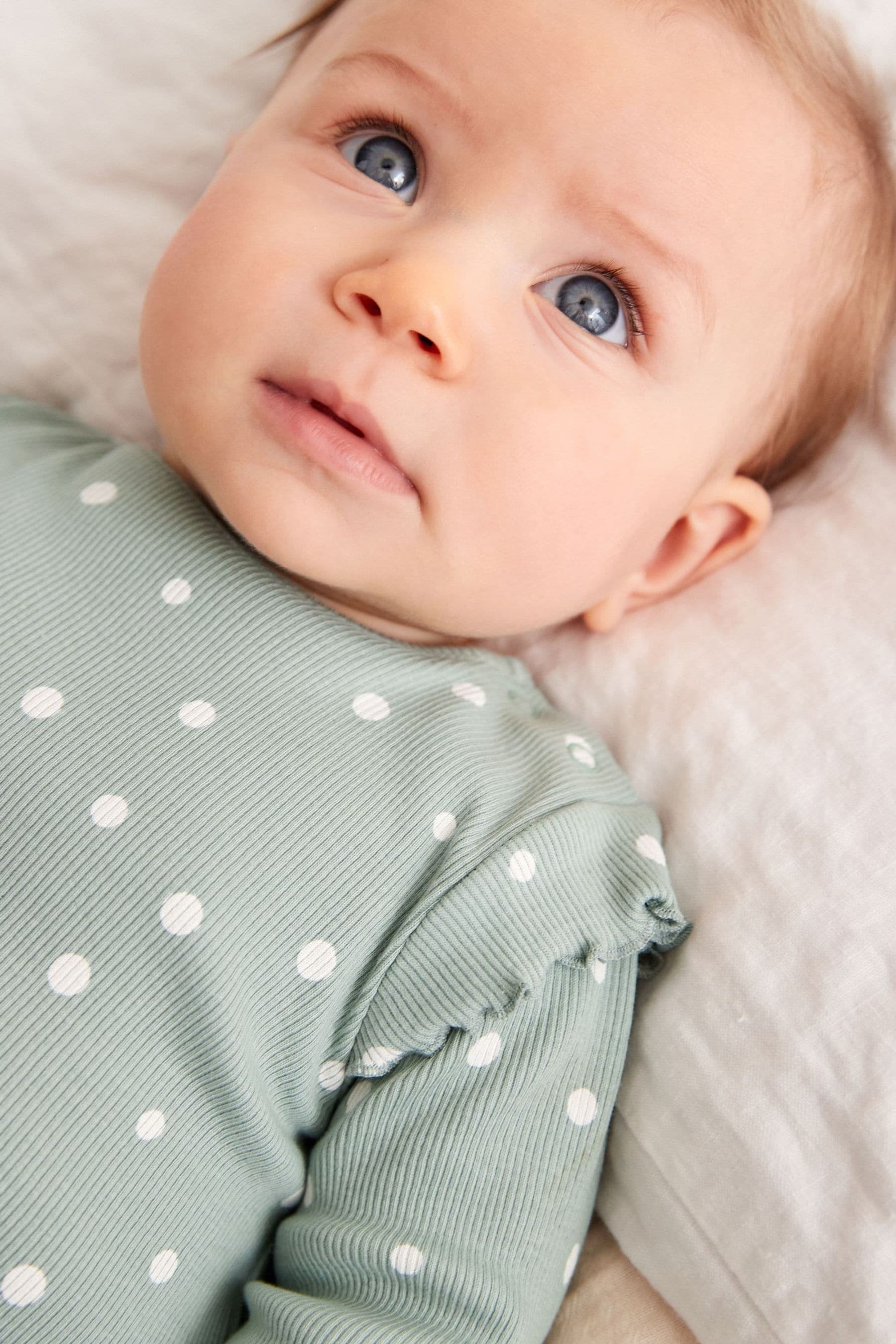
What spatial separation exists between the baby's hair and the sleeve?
541 mm

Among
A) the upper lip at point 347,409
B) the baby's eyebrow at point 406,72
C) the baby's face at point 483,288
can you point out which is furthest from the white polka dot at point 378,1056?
the baby's eyebrow at point 406,72

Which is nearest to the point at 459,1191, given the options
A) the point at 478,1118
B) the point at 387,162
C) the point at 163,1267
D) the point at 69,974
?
the point at 478,1118

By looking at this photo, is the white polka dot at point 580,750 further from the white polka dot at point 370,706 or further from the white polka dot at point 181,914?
the white polka dot at point 181,914

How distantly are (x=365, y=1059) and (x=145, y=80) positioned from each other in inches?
48.3

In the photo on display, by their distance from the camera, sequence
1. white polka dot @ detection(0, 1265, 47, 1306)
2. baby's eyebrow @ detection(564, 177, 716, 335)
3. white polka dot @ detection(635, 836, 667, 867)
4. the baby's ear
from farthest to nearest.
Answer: the baby's ear, white polka dot @ detection(635, 836, 667, 867), baby's eyebrow @ detection(564, 177, 716, 335), white polka dot @ detection(0, 1265, 47, 1306)

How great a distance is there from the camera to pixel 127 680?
108 centimetres

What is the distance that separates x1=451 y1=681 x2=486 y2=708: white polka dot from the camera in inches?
46.6

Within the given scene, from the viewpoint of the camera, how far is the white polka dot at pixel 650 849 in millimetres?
1124

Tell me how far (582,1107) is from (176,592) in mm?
616

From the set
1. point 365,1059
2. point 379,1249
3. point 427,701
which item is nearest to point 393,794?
point 427,701

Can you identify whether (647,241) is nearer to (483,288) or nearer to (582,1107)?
(483,288)

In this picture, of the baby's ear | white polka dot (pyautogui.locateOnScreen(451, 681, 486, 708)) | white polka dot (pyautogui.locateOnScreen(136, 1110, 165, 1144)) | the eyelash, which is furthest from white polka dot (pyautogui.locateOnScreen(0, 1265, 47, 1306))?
the eyelash

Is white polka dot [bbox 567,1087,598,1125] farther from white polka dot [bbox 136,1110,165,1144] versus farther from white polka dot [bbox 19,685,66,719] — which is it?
white polka dot [bbox 19,685,66,719]

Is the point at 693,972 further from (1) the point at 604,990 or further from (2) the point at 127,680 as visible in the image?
(2) the point at 127,680
